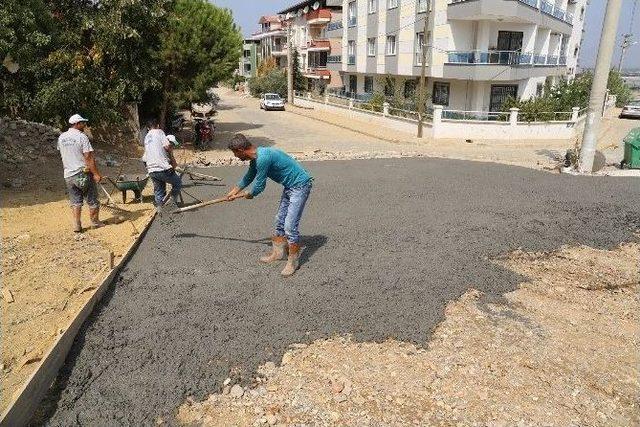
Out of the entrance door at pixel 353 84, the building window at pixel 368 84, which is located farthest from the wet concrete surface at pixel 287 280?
the entrance door at pixel 353 84

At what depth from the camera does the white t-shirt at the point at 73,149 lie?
656 centimetres

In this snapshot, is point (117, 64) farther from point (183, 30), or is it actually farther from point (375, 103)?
point (375, 103)

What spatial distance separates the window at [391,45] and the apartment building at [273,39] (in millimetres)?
27143

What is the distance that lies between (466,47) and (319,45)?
22.6 meters

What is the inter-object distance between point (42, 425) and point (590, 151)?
44.2 feet

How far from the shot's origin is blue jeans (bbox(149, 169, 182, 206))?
746 cm

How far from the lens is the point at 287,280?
5449 mm

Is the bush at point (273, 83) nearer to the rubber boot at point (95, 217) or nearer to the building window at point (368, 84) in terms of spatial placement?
the building window at point (368, 84)

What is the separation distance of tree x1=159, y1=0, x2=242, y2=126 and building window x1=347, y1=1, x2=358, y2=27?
20.1m

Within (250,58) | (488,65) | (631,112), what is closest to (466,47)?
(488,65)

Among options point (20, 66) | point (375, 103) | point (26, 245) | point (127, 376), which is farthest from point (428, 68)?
point (127, 376)

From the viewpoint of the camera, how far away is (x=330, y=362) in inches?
158

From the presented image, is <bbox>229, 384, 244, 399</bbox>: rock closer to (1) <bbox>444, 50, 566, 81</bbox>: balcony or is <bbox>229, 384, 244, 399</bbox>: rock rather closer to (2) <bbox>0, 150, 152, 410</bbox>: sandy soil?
(2) <bbox>0, 150, 152, 410</bbox>: sandy soil

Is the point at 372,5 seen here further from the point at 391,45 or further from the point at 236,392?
the point at 236,392
